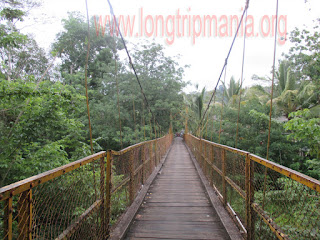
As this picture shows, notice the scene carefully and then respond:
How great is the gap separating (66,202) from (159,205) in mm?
1955

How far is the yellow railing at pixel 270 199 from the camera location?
1171mm

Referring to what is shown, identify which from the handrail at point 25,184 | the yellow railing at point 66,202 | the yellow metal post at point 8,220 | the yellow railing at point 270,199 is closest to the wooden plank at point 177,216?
the yellow railing at point 270,199

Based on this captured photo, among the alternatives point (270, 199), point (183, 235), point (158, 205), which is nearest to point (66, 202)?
point (183, 235)

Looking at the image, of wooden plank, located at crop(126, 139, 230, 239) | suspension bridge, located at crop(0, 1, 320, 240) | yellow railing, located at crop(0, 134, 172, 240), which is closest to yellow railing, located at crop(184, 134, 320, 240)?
suspension bridge, located at crop(0, 1, 320, 240)

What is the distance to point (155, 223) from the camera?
2.50m

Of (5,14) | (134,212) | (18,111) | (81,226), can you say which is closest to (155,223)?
(134,212)

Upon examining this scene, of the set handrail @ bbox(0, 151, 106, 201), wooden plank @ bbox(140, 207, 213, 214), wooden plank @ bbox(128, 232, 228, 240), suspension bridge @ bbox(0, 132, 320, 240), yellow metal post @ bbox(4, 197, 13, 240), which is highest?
handrail @ bbox(0, 151, 106, 201)

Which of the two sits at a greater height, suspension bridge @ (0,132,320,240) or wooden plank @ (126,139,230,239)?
suspension bridge @ (0,132,320,240)

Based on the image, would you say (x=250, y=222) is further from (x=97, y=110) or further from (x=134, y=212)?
(x=97, y=110)

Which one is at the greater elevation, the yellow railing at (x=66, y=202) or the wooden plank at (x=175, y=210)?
the yellow railing at (x=66, y=202)

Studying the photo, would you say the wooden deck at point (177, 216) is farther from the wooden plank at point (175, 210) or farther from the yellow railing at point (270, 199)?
the yellow railing at point (270, 199)

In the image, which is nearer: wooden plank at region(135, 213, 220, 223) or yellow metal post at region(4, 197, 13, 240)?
yellow metal post at region(4, 197, 13, 240)

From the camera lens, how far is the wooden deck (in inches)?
87.6

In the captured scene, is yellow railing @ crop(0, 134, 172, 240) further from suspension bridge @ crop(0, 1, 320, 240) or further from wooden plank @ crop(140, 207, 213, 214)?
wooden plank @ crop(140, 207, 213, 214)
